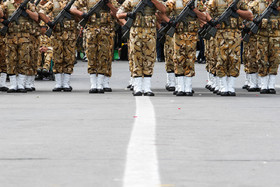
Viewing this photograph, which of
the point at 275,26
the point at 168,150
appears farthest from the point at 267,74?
the point at 168,150

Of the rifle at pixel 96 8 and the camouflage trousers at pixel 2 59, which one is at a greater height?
the rifle at pixel 96 8

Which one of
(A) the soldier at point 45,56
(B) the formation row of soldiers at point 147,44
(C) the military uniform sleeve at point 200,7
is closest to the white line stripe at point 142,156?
(B) the formation row of soldiers at point 147,44

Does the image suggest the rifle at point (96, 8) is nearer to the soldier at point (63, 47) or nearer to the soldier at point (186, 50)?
the soldier at point (63, 47)

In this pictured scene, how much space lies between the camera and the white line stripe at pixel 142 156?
559 centimetres

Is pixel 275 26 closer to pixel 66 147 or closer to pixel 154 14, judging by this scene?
pixel 154 14

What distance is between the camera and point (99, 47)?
50.3ft

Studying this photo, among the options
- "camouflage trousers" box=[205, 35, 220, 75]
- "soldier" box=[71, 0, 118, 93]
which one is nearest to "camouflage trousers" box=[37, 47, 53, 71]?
"soldier" box=[71, 0, 118, 93]

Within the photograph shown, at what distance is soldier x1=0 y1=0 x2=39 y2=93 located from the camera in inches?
616

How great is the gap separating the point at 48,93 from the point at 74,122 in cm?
603

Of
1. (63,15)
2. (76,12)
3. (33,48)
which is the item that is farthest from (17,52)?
(76,12)

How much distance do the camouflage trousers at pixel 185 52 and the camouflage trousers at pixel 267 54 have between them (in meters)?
1.87

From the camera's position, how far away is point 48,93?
15.4 m

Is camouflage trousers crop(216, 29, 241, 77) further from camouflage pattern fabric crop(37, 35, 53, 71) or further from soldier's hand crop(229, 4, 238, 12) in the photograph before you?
camouflage pattern fabric crop(37, 35, 53, 71)

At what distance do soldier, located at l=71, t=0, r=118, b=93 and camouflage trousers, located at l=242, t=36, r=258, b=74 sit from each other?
115 inches
